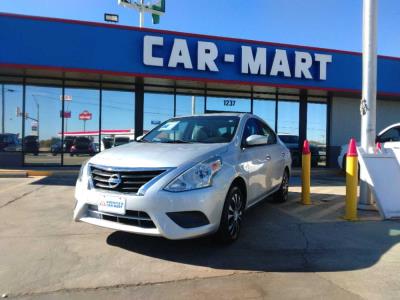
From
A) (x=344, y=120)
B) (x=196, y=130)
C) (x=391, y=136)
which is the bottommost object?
(x=196, y=130)

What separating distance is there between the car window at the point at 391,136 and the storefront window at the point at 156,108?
759 centimetres

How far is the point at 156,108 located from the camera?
1549cm

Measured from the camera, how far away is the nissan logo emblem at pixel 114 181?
14.9ft

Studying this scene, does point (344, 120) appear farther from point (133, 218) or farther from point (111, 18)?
point (133, 218)

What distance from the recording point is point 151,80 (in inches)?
561

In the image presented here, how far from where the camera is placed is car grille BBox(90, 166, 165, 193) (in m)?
4.45

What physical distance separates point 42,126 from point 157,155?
11.2 metres

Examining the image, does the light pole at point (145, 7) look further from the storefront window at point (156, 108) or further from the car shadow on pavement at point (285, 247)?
the car shadow on pavement at point (285, 247)

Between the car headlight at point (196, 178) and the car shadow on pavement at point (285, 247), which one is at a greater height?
the car headlight at point (196, 178)

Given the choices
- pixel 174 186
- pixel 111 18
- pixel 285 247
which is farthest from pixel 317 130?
pixel 174 186

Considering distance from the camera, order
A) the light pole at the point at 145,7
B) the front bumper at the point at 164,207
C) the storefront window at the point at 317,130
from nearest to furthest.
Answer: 1. the front bumper at the point at 164,207
2. the storefront window at the point at 317,130
3. the light pole at the point at 145,7

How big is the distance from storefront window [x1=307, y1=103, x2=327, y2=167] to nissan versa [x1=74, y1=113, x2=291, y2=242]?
11829mm

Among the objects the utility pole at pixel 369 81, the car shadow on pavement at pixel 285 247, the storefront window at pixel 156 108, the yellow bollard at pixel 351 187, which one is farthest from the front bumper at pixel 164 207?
the storefront window at pixel 156 108

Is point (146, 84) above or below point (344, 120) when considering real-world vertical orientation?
above
